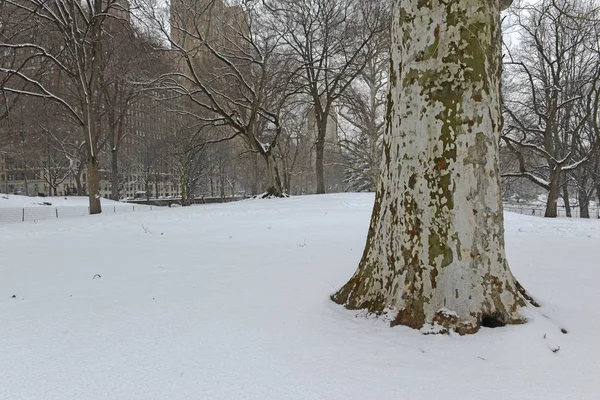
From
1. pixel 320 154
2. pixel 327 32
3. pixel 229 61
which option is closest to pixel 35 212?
pixel 229 61

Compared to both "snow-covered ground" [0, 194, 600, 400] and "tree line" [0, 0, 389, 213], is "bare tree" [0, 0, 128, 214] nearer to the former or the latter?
"tree line" [0, 0, 389, 213]

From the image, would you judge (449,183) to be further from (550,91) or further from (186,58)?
(550,91)

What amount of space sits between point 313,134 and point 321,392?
122 ft

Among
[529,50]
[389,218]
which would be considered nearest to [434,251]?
[389,218]

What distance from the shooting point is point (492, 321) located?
8.68 feet

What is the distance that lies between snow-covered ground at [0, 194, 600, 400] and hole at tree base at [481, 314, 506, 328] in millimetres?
79

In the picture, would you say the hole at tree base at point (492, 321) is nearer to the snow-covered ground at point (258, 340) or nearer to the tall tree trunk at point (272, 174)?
the snow-covered ground at point (258, 340)

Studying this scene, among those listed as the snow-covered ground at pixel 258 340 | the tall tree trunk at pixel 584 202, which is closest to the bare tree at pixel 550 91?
the tall tree trunk at pixel 584 202

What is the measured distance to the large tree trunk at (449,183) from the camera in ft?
8.80

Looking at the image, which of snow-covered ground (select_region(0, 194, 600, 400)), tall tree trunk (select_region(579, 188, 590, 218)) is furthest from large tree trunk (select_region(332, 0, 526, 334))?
tall tree trunk (select_region(579, 188, 590, 218))

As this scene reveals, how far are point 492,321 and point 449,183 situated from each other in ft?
3.45

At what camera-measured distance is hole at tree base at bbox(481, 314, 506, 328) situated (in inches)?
104

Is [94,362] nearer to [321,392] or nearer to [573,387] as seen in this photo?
[321,392]

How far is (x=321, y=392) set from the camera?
6.44 ft
